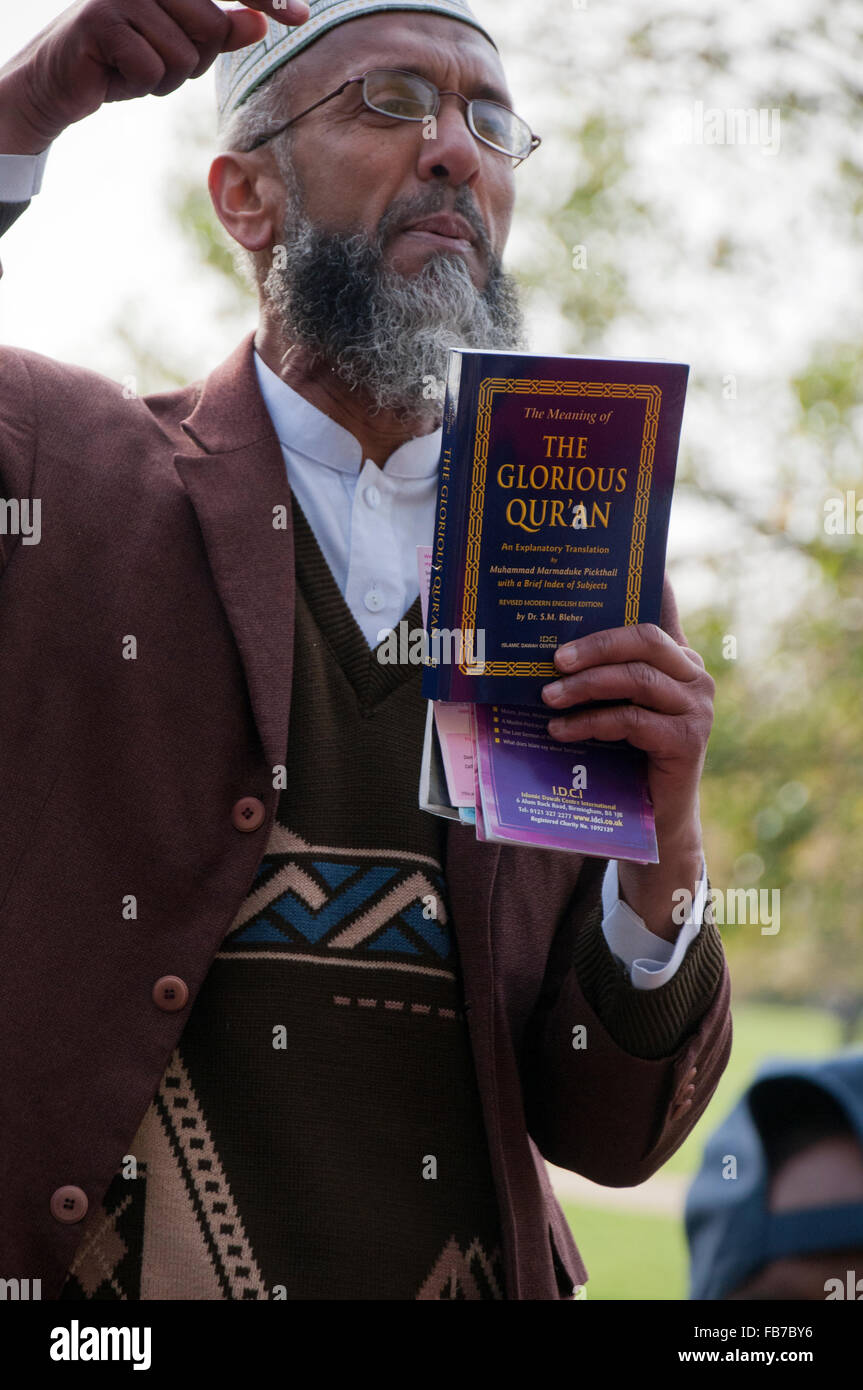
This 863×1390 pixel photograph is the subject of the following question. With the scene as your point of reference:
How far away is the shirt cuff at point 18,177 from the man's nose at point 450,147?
98 cm

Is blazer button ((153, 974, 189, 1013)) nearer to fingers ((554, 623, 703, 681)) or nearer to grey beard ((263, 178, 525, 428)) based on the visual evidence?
fingers ((554, 623, 703, 681))

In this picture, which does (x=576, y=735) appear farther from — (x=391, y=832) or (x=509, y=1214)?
(x=509, y=1214)

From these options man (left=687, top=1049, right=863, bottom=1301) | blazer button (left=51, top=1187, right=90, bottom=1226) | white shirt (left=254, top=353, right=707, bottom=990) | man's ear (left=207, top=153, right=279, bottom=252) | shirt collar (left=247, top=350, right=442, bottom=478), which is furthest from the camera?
man's ear (left=207, top=153, right=279, bottom=252)

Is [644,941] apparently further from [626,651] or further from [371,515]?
[371,515]

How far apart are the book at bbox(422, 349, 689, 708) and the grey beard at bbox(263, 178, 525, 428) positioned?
79cm

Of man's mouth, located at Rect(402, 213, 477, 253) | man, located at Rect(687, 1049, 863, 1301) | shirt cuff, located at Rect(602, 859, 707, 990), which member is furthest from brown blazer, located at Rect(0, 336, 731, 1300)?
man, located at Rect(687, 1049, 863, 1301)

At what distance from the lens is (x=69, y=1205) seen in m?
2.23

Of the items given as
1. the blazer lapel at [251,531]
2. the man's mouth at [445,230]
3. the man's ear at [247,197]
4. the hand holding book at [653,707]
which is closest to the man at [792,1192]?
the hand holding book at [653,707]

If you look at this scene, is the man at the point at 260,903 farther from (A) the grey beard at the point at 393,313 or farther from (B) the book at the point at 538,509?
(A) the grey beard at the point at 393,313

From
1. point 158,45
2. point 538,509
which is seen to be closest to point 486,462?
point 538,509

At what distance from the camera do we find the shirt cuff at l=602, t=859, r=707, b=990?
2.60 metres

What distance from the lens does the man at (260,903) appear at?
2320 millimetres

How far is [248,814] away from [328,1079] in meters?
0.45
